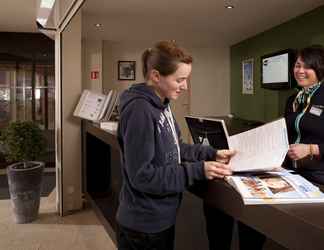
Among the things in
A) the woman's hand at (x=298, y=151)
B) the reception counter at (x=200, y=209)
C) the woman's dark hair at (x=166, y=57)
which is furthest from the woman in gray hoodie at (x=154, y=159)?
the woman's hand at (x=298, y=151)

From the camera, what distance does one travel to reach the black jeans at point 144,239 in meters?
1.20

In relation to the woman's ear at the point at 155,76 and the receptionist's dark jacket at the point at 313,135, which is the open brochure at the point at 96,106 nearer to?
the receptionist's dark jacket at the point at 313,135

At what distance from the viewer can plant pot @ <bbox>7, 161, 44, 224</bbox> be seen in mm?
3430

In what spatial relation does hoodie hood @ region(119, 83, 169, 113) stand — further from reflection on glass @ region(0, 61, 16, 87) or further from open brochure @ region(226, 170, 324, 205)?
reflection on glass @ region(0, 61, 16, 87)

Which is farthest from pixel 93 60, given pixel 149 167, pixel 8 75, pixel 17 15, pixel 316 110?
pixel 149 167

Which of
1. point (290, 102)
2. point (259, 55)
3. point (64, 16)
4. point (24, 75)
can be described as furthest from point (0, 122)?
point (290, 102)

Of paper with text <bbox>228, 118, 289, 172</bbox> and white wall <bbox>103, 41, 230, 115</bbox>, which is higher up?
white wall <bbox>103, 41, 230, 115</bbox>

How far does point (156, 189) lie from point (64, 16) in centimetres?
237

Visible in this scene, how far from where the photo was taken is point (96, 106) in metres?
3.55

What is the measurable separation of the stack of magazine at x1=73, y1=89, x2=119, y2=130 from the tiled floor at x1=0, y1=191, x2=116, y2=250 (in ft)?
3.43

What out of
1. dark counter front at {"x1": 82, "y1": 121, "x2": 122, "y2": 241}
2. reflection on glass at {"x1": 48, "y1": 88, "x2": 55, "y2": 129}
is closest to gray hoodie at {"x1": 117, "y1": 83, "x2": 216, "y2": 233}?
dark counter front at {"x1": 82, "y1": 121, "x2": 122, "y2": 241}

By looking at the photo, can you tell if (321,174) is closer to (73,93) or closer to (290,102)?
(290,102)

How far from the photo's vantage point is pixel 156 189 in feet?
3.53

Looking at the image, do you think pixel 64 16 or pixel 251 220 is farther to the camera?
pixel 64 16
